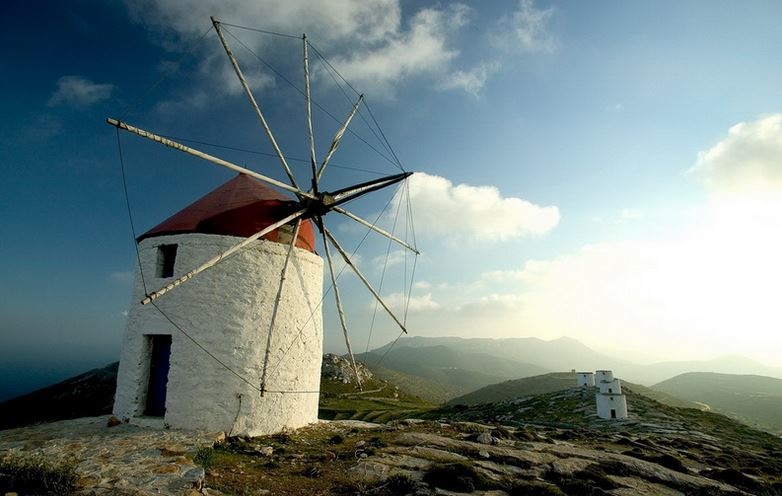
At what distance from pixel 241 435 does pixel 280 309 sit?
410 cm

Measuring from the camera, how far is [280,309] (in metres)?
13.6

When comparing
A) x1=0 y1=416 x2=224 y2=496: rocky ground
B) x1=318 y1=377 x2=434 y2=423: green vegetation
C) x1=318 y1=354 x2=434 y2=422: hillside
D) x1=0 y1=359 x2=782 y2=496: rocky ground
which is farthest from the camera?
x1=318 y1=354 x2=434 y2=422: hillside

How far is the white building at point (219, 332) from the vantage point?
12.2m

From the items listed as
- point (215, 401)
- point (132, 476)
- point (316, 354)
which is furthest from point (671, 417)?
point (132, 476)

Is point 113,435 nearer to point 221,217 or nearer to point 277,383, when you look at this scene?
point 277,383

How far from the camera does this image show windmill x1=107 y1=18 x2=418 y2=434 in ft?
39.9

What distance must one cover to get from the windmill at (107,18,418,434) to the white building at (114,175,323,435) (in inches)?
1.3

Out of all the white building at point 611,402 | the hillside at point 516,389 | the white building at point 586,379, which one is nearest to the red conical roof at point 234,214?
the white building at point 611,402

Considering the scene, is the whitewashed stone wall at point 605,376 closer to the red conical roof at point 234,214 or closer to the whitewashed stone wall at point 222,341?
the whitewashed stone wall at point 222,341

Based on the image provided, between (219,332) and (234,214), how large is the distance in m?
4.28

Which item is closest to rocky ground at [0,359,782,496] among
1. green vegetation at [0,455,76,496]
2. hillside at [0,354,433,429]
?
green vegetation at [0,455,76,496]

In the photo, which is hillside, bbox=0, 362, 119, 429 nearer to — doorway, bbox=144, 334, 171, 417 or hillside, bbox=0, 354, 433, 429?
hillside, bbox=0, 354, 433, 429

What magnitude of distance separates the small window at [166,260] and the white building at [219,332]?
4cm

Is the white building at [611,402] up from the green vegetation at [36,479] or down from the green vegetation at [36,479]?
down
